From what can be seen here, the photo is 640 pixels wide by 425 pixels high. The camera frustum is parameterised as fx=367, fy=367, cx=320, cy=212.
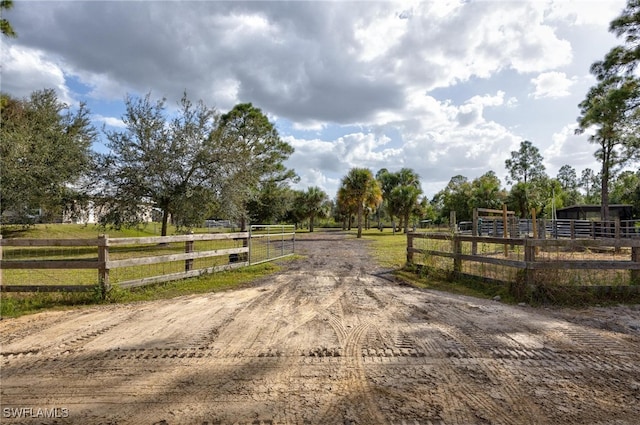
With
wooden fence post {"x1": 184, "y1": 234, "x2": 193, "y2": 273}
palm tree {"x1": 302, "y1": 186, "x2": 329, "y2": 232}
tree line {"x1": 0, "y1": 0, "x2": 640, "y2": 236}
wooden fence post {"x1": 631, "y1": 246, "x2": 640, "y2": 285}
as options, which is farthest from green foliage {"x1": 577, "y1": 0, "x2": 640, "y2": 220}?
palm tree {"x1": 302, "y1": 186, "x2": 329, "y2": 232}

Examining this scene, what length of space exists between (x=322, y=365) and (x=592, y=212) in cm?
5174

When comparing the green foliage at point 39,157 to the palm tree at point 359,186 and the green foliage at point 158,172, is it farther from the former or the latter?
the palm tree at point 359,186

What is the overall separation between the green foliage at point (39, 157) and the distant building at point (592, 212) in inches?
1837

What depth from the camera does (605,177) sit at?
22016mm

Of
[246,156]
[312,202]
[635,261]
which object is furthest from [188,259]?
[312,202]

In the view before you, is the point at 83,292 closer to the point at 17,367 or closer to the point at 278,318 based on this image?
the point at 17,367

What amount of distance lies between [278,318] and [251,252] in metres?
6.60

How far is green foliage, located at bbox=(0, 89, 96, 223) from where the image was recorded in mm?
18062

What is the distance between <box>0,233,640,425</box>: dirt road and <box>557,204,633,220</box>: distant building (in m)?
41.8

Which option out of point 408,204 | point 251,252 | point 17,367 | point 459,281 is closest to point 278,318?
point 17,367

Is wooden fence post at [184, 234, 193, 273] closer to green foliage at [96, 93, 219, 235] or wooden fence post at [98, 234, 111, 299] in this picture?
wooden fence post at [98, 234, 111, 299]

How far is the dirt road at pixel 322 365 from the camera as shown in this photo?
3.03 m

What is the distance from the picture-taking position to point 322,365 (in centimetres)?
392

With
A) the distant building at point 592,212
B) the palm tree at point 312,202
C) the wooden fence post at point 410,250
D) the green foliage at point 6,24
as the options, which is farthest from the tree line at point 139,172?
the distant building at point 592,212
